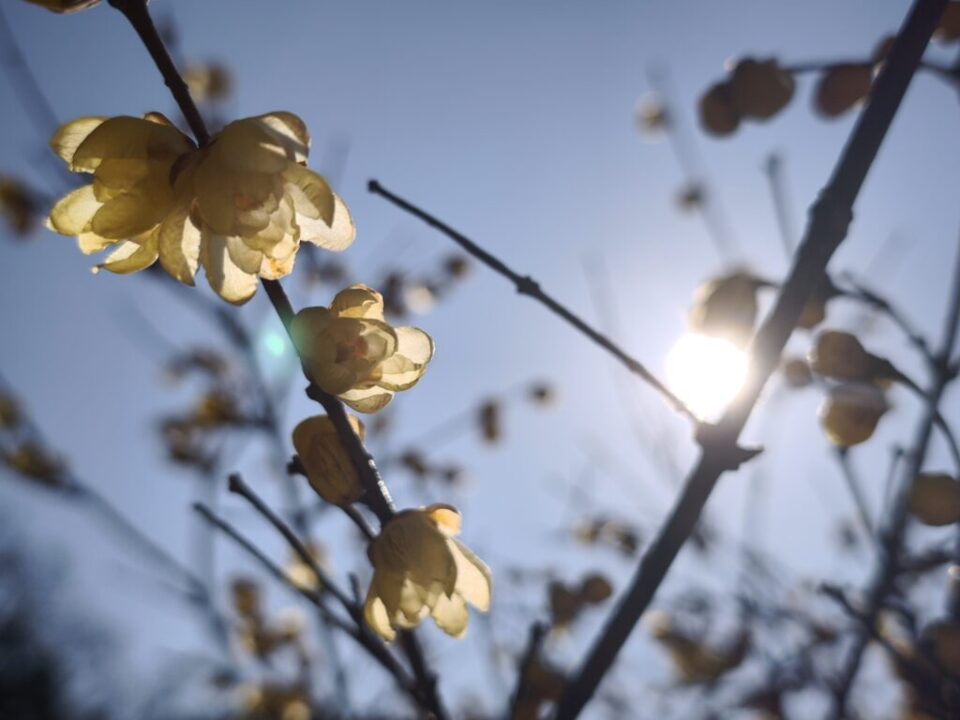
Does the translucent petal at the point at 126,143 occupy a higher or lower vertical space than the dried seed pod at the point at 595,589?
lower

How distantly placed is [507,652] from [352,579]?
166 inches

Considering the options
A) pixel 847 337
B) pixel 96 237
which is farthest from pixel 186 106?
pixel 847 337

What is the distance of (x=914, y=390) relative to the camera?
52.8 inches

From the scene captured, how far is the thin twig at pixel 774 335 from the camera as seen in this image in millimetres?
1152

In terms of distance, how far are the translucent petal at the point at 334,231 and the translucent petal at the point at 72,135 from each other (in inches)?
12.8

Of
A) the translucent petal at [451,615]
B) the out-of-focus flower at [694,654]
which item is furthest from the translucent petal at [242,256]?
the out-of-focus flower at [694,654]

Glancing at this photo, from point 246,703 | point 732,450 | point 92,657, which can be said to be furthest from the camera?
point 92,657

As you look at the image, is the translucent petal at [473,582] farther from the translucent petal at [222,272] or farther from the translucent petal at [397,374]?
the translucent petal at [222,272]

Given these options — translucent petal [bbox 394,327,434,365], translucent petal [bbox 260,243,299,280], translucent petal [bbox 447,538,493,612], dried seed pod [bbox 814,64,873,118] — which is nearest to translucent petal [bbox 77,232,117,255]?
translucent petal [bbox 260,243,299,280]

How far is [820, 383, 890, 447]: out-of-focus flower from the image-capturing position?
1383 millimetres

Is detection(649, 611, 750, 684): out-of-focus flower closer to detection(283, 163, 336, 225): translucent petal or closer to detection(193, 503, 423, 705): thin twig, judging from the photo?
detection(193, 503, 423, 705): thin twig

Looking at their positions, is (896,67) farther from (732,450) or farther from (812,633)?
(812,633)

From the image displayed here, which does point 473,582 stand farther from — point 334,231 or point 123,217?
point 123,217

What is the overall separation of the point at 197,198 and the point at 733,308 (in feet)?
3.91
